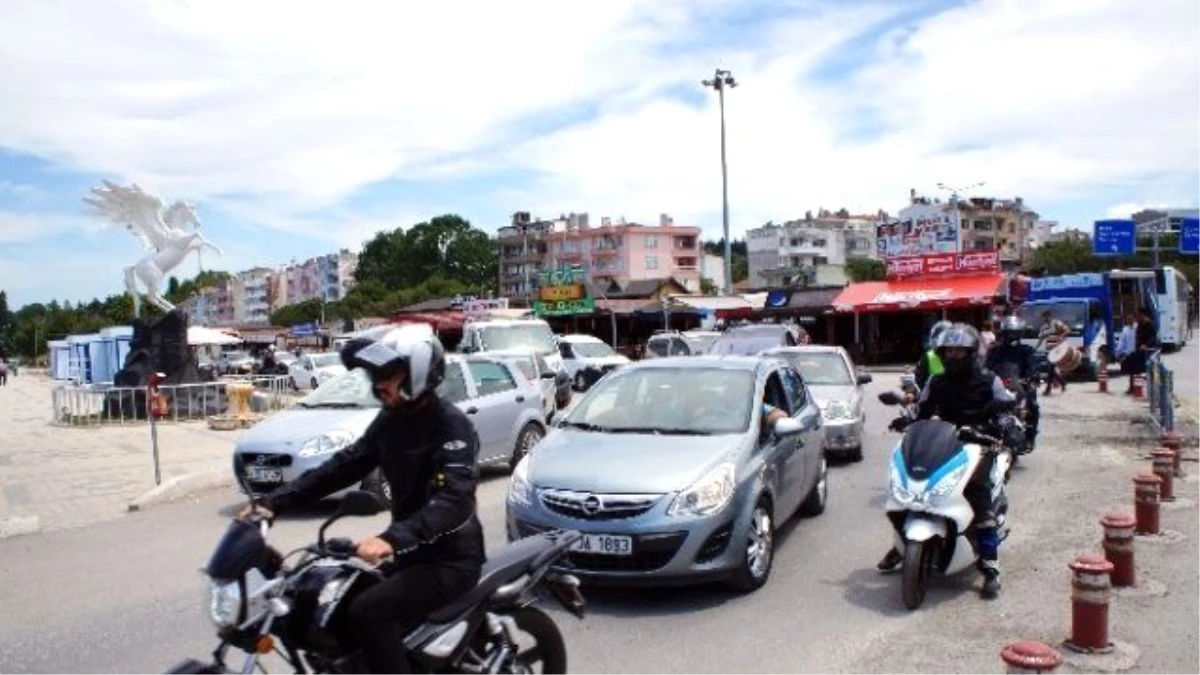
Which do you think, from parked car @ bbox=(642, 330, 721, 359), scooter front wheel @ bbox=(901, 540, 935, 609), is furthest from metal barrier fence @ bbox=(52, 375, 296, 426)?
scooter front wheel @ bbox=(901, 540, 935, 609)

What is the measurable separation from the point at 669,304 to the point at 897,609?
143 ft

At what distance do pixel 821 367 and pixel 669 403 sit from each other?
6.70 m

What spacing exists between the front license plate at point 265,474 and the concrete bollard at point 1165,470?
8057 millimetres

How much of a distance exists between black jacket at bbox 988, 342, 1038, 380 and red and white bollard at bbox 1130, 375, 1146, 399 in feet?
38.1

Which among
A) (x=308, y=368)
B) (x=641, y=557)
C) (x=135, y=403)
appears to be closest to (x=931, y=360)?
(x=641, y=557)

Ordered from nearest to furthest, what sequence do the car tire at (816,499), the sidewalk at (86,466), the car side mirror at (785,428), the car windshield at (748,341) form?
1. the car side mirror at (785,428)
2. the car tire at (816,499)
3. the sidewalk at (86,466)
4. the car windshield at (748,341)

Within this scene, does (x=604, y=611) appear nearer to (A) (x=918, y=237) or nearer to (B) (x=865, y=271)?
(A) (x=918, y=237)

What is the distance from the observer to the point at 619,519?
5.91 metres

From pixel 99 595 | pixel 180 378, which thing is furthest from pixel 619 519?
pixel 180 378

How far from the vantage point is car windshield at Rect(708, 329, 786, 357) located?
21.9m

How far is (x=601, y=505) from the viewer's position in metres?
5.93

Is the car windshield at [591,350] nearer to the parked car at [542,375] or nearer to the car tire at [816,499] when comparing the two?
the parked car at [542,375]

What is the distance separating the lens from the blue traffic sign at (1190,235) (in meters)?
36.4

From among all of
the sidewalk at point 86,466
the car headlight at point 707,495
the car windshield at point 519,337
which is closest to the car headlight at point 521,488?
the car headlight at point 707,495
